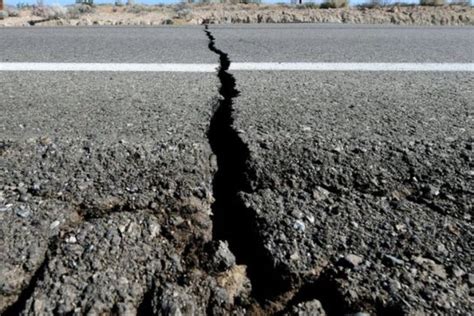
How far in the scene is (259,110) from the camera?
2012mm

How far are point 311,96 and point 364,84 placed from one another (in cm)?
46

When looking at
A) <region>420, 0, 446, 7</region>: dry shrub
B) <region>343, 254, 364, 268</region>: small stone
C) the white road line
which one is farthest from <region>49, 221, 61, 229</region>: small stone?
<region>420, 0, 446, 7</region>: dry shrub

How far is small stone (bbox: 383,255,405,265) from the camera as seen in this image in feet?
3.28

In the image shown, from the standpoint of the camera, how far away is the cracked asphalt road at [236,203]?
3.09ft

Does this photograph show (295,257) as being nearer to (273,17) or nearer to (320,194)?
(320,194)

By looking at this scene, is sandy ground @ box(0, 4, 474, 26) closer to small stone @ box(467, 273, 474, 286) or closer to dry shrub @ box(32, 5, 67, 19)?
dry shrub @ box(32, 5, 67, 19)

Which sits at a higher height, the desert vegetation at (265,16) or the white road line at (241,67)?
the desert vegetation at (265,16)

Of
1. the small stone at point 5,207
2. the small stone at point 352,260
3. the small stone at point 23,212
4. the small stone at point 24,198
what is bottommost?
the small stone at point 352,260

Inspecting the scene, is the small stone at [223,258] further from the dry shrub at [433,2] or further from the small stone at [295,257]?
the dry shrub at [433,2]

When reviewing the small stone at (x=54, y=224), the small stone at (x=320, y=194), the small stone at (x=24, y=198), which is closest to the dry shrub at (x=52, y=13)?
the small stone at (x=24, y=198)

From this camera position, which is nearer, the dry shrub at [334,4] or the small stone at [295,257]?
the small stone at [295,257]

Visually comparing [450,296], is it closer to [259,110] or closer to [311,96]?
[259,110]

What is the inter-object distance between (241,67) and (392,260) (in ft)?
7.22

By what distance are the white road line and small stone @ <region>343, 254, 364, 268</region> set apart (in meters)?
2.08
